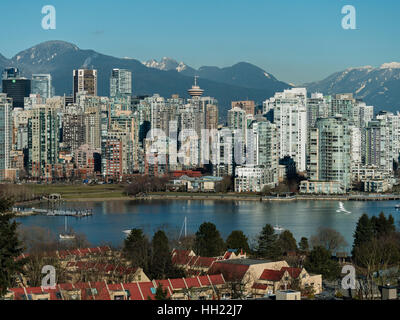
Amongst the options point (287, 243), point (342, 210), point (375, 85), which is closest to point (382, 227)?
point (287, 243)

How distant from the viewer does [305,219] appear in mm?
9906

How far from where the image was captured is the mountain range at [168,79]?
37906 millimetres

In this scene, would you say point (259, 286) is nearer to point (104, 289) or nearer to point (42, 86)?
point (104, 289)

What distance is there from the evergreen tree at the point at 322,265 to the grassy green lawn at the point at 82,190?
950cm

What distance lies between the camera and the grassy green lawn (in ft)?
46.2

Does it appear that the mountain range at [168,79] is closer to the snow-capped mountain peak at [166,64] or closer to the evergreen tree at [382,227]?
the snow-capped mountain peak at [166,64]

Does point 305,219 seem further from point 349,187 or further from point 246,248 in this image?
point 349,187

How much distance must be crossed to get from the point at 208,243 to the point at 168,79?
1613 inches

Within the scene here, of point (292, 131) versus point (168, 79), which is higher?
point (168, 79)

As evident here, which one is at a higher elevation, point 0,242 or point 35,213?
point 0,242

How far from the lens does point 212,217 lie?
10250 mm

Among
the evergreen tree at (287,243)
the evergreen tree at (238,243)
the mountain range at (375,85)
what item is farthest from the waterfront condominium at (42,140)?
the mountain range at (375,85)
